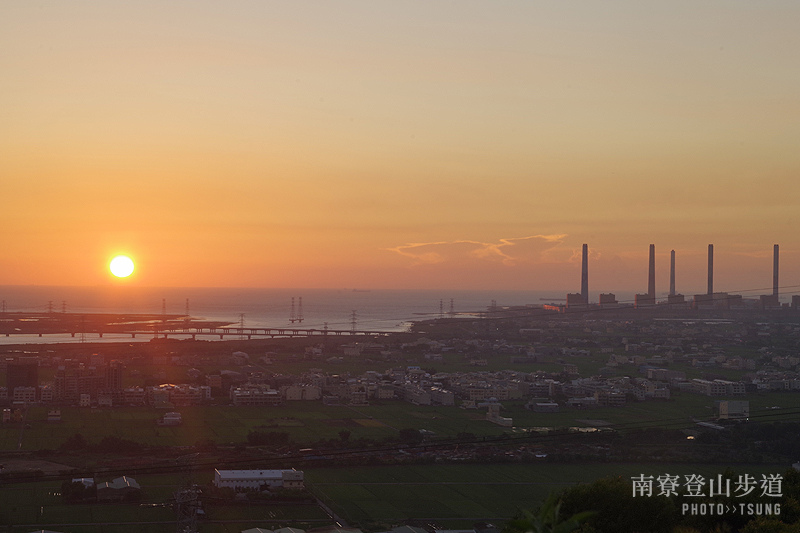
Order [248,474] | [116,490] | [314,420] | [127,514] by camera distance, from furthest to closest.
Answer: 1. [314,420]
2. [248,474]
3. [116,490]
4. [127,514]

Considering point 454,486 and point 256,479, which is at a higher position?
point 256,479

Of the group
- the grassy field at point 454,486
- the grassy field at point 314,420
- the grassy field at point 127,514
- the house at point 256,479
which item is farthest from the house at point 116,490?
the grassy field at point 314,420

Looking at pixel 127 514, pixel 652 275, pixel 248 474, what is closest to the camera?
pixel 127 514

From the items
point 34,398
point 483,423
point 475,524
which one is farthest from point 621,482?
point 34,398

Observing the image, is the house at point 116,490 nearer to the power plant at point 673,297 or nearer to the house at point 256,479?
the house at point 256,479

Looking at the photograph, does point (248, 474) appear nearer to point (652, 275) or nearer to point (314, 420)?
point (314, 420)

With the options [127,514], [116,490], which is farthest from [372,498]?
[116,490]

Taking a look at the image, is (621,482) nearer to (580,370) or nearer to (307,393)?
(307,393)

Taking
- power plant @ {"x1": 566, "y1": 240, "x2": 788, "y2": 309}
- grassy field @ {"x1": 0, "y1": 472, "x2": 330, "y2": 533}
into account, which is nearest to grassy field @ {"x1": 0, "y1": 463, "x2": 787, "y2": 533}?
grassy field @ {"x1": 0, "y1": 472, "x2": 330, "y2": 533}
